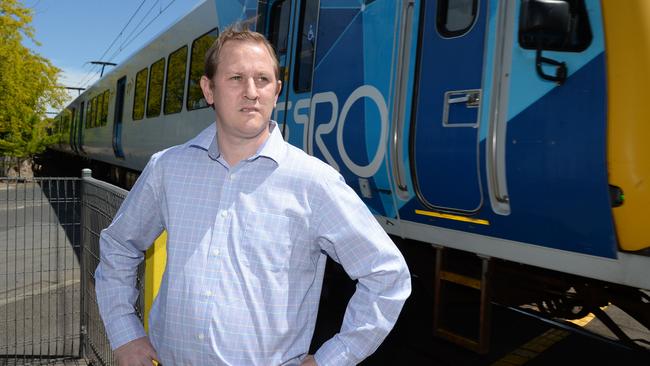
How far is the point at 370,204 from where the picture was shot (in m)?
4.12

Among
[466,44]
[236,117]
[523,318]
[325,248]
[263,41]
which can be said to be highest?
[466,44]

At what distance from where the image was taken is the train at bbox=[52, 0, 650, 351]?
2.71 metres

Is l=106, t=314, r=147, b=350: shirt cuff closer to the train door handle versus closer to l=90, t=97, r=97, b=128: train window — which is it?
the train door handle

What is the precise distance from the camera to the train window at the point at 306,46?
4.79m

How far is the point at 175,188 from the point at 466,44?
2.33 metres

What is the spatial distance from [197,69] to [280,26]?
257cm

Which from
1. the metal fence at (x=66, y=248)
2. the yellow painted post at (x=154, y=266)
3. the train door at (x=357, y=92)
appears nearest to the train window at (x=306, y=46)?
the train door at (x=357, y=92)

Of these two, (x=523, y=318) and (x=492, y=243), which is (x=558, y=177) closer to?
(x=492, y=243)

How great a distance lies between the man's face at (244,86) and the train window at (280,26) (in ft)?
12.0

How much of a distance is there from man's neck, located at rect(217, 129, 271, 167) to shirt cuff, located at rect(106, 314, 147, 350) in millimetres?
589

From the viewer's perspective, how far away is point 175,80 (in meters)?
8.59

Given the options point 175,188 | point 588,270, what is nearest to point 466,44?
point 588,270

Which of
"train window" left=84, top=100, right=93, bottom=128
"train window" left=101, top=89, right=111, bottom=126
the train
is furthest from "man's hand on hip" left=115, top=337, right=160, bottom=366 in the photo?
"train window" left=84, top=100, right=93, bottom=128

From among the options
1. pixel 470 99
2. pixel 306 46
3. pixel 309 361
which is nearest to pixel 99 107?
pixel 306 46
